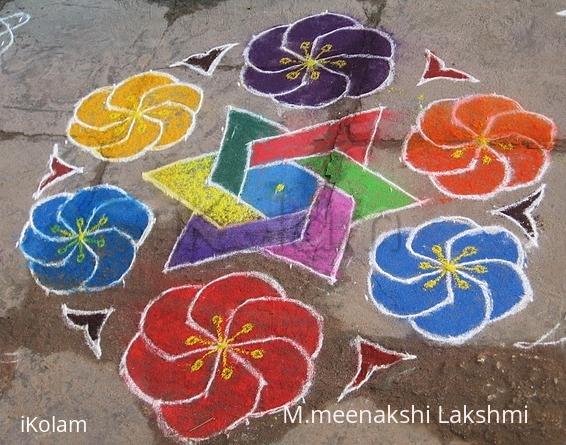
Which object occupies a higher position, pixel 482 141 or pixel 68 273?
pixel 482 141

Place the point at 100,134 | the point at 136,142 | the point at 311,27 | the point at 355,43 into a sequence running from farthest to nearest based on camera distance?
the point at 311,27
the point at 355,43
the point at 100,134
the point at 136,142

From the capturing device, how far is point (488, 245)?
3.46m

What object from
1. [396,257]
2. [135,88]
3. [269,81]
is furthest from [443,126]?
[135,88]

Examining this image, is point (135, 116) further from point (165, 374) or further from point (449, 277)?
point (449, 277)

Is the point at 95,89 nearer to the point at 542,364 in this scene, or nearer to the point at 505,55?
the point at 505,55

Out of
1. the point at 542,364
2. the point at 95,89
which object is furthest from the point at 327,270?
the point at 95,89

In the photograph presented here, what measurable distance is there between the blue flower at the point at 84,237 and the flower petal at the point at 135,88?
0.94m

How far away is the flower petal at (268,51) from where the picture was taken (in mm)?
4867

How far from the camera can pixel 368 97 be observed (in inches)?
175

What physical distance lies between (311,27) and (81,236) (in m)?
2.76

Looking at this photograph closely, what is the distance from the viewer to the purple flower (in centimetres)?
455

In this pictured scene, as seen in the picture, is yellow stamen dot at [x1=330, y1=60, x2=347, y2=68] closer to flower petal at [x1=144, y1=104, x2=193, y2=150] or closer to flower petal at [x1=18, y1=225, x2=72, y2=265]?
flower petal at [x1=144, y1=104, x2=193, y2=150]

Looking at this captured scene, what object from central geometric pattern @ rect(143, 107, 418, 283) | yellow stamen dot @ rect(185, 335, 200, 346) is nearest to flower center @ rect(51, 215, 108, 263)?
central geometric pattern @ rect(143, 107, 418, 283)

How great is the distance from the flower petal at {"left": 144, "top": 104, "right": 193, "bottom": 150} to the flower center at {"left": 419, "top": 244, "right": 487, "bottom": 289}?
2.17 meters
